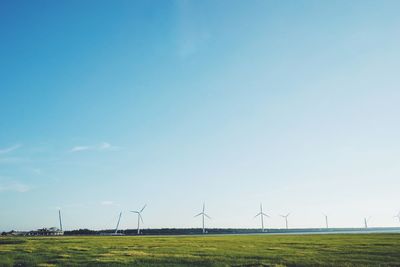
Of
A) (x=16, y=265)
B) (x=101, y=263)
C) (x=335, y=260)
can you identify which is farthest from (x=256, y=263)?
(x=16, y=265)

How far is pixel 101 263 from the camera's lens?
37.8m

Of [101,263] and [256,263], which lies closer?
[256,263]

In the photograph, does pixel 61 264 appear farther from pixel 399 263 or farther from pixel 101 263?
pixel 399 263

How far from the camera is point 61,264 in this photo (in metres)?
37.9

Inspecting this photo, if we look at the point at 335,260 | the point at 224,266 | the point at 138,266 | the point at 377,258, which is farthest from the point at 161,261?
the point at 377,258

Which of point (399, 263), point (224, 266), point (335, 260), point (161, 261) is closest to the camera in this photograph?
point (399, 263)

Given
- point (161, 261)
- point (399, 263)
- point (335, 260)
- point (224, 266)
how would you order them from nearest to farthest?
1. point (399, 263)
2. point (224, 266)
3. point (335, 260)
4. point (161, 261)

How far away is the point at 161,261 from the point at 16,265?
14.8 m

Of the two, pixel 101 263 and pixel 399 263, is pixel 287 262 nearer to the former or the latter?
pixel 399 263

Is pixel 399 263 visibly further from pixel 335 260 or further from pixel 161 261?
pixel 161 261

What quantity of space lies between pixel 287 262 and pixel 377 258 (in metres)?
9.03

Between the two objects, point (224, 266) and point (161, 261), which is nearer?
point (224, 266)

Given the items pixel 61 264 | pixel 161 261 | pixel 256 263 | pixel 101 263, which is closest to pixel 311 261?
pixel 256 263

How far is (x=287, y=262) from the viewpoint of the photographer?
116 ft
